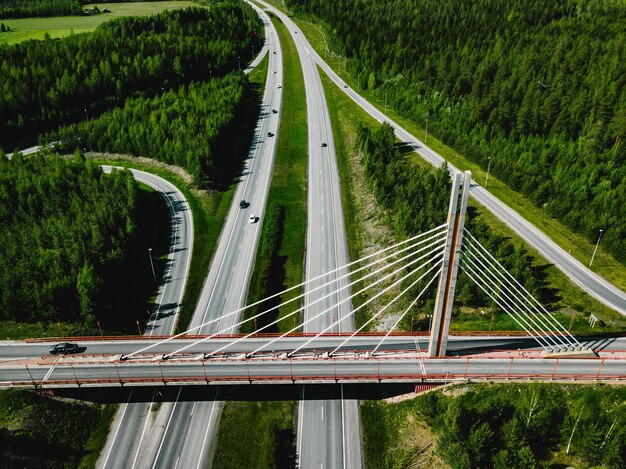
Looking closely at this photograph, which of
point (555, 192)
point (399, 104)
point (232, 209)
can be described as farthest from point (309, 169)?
point (555, 192)

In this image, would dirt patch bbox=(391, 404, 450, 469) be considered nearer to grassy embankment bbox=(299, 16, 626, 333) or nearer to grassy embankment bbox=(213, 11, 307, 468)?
grassy embankment bbox=(213, 11, 307, 468)

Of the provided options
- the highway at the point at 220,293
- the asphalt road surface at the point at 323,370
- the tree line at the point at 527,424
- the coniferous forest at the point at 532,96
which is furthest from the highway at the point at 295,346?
the coniferous forest at the point at 532,96

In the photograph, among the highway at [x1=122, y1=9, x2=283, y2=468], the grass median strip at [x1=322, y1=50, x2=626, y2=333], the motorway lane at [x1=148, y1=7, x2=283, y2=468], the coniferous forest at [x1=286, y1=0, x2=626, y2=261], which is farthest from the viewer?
the coniferous forest at [x1=286, y1=0, x2=626, y2=261]

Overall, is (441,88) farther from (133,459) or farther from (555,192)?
(133,459)

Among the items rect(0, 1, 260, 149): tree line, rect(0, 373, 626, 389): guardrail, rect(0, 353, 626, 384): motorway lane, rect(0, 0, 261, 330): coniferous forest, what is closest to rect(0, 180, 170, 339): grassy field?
rect(0, 0, 261, 330): coniferous forest

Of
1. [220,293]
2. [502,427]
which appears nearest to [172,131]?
[220,293]

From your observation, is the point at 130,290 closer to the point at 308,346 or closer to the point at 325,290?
the point at 325,290
